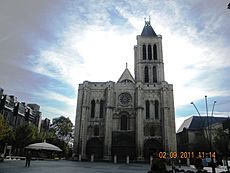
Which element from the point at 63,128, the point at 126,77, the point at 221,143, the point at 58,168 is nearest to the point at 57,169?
the point at 58,168

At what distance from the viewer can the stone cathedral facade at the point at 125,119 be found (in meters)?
42.3

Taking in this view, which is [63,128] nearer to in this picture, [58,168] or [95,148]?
[95,148]

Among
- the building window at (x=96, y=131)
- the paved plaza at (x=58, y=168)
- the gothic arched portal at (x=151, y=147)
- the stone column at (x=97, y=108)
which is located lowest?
the paved plaza at (x=58, y=168)

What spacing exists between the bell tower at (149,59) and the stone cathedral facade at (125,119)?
2.29ft

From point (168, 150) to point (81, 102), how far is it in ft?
68.5

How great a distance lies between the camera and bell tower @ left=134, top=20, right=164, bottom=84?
5091cm

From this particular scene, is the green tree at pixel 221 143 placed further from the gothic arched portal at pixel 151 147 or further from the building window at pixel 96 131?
the building window at pixel 96 131

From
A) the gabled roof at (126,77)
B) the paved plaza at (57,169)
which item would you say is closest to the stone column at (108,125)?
the gabled roof at (126,77)

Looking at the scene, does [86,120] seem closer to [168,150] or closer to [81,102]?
[81,102]

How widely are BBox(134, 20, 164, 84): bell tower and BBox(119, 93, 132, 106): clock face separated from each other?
4.81m

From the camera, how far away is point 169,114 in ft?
145

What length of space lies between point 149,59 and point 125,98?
1305cm

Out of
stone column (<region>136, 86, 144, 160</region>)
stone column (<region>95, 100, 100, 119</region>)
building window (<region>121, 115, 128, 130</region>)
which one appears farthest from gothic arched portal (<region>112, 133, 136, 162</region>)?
stone column (<region>95, 100, 100, 119</region>)

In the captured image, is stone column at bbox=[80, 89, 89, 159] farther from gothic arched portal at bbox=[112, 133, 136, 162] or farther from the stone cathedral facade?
gothic arched portal at bbox=[112, 133, 136, 162]
